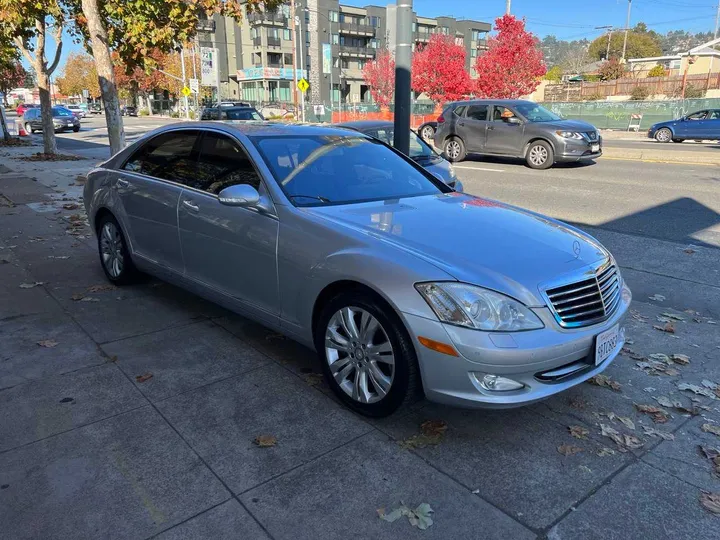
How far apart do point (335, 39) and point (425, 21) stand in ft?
55.3

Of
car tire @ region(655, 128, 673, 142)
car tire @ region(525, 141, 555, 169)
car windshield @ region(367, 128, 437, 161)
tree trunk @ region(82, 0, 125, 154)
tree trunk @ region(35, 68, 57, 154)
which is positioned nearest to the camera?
car windshield @ region(367, 128, 437, 161)

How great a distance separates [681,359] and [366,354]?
96.9 inches

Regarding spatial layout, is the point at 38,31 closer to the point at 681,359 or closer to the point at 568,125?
the point at 568,125

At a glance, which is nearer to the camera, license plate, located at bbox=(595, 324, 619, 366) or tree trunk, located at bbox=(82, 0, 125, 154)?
license plate, located at bbox=(595, 324, 619, 366)

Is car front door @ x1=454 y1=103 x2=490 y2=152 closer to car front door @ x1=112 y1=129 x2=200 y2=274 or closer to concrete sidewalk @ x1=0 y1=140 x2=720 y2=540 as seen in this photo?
concrete sidewalk @ x1=0 y1=140 x2=720 y2=540

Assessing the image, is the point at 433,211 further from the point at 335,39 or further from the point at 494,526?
the point at 335,39

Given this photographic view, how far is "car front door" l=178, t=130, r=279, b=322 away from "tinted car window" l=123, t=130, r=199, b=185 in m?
0.15

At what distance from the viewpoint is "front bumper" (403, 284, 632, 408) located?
278 centimetres

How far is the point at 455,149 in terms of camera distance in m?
17.0

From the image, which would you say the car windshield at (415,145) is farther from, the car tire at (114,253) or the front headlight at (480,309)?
the front headlight at (480,309)

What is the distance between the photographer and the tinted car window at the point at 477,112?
16.2 metres

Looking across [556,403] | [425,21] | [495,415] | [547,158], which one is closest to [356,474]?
[495,415]

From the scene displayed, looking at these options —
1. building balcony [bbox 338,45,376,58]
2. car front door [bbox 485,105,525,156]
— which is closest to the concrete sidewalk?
car front door [bbox 485,105,525,156]

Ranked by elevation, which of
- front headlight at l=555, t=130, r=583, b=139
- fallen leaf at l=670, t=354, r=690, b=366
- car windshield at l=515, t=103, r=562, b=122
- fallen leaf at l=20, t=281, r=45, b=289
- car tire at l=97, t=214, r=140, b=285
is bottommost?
fallen leaf at l=670, t=354, r=690, b=366
